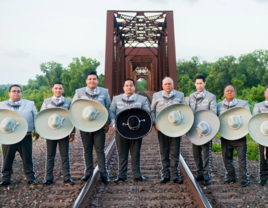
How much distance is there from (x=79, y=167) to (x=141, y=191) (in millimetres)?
1772

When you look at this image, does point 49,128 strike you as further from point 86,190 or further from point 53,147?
point 86,190

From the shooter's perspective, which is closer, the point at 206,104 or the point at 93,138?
the point at 206,104

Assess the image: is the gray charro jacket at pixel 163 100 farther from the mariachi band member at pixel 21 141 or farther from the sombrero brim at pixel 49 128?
the mariachi band member at pixel 21 141

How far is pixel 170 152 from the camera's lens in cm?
407

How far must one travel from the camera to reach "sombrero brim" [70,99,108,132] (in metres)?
3.84

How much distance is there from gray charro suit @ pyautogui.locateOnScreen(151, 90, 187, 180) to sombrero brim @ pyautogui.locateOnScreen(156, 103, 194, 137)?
6.8 inches

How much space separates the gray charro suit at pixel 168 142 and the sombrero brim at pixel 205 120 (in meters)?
0.28

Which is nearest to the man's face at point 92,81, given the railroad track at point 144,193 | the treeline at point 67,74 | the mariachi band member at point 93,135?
the mariachi band member at point 93,135

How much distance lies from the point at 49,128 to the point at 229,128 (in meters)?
2.97

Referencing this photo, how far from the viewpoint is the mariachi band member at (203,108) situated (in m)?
3.93

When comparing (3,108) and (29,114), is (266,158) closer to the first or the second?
(29,114)

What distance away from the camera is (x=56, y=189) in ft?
12.3

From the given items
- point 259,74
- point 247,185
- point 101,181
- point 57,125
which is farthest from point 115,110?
point 259,74

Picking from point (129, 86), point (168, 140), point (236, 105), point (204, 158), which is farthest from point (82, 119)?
point (236, 105)
